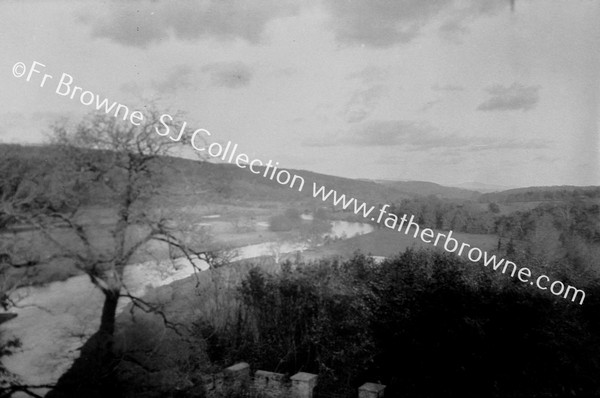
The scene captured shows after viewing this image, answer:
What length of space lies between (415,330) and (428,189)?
155cm

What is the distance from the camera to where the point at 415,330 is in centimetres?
510

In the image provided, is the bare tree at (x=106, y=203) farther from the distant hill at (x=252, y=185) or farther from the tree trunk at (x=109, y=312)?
the distant hill at (x=252, y=185)

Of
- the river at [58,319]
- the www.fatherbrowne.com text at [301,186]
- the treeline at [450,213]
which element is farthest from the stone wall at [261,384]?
the treeline at [450,213]

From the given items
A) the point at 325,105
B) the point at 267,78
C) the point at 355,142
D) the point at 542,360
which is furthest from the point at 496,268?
the point at 267,78

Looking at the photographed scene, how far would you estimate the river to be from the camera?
466 cm

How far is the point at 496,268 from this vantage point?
545 centimetres

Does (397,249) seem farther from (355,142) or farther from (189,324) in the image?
(189,324)

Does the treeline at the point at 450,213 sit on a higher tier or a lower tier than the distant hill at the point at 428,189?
lower

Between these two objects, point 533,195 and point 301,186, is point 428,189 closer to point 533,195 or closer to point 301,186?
point 533,195

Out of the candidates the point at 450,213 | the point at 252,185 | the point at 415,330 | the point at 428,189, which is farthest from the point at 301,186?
the point at 415,330

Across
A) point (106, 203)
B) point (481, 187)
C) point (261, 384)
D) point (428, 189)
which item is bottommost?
point (261, 384)

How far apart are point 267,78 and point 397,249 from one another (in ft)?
7.54

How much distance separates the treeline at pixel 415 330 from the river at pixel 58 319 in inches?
33.3

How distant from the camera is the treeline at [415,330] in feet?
15.8
